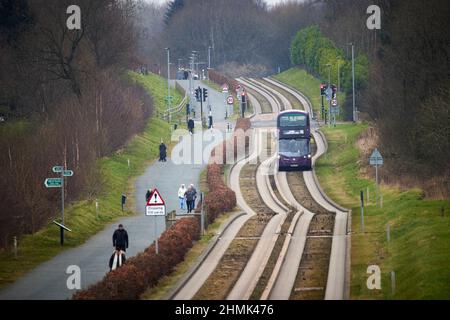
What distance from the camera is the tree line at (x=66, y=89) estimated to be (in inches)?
2114

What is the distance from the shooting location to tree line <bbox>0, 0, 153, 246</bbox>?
176ft

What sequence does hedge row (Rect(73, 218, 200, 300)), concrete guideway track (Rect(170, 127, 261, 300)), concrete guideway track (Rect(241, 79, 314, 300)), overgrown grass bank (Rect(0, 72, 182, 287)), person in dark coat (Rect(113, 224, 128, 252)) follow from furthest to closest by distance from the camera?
overgrown grass bank (Rect(0, 72, 182, 287)) < person in dark coat (Rect(113, 224, 128, 252)) < concrete guideway track (Rect(170, 127, 261, 300)) < concrete guideway track (Rect(241, 79, 314, 300)) < hedge row (Rect(73, 218, 200, 300))

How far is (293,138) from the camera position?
217ft

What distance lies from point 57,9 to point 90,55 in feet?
21.4

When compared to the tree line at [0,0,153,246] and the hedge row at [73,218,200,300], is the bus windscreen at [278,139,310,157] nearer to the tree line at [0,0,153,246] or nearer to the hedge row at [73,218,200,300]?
the tree line at [0,0,153,246]

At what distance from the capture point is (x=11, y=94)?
76.2m

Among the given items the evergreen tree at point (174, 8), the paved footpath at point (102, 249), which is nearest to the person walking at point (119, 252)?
the paved footpath at point (102, 249)

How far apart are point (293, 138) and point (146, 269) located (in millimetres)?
33600

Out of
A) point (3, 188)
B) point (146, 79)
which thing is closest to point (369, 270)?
point (3, 188)

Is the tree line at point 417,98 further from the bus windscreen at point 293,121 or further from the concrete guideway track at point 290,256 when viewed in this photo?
the concrete guideway track at point 290,256

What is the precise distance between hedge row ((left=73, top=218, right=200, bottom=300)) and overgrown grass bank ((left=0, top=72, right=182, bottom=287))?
4549 millimetres

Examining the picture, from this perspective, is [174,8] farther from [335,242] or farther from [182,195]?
[335,242]
